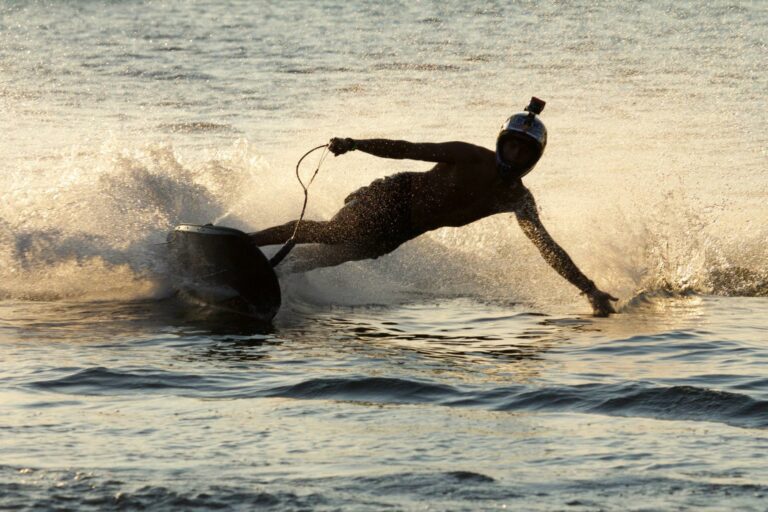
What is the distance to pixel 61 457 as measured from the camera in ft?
19.2

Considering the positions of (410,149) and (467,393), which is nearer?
(467,393)

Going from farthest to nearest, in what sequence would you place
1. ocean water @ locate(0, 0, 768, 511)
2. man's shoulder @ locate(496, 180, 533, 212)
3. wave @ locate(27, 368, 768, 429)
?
man's shoulder @ locate(496, 180, 533, 212)
wave @ locate(27, 368, 768, 429)
ocean water @ locate(0, 0, 768, 511)

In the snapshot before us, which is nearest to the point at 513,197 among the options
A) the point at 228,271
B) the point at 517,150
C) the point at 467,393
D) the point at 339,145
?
the point at 517,150

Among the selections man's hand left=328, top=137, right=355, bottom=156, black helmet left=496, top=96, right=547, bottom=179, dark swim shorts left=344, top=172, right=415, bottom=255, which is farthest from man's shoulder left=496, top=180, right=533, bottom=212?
man's hand left=328, top=137, right=355, bottom=156

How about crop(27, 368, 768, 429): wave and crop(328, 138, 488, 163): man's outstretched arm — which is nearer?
crop(27, 368, 768, 429): wave

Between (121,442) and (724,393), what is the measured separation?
3.26 meters

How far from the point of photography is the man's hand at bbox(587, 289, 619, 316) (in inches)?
397

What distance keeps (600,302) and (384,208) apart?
179cm

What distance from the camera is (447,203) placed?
9820mm

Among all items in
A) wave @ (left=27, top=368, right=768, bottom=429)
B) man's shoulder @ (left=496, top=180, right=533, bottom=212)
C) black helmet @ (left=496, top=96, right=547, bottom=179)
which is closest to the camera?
wave @ (left=27, top=368, right=768, bottom=429)

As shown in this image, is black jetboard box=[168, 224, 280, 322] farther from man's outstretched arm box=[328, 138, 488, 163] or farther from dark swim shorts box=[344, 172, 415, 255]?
man's outstretched arm box=[328, 138, 488, 163]

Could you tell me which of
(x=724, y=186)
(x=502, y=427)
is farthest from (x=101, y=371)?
(x=724, y=186)

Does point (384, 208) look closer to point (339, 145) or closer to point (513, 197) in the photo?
point (513, 197)

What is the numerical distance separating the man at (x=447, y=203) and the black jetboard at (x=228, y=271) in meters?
0.33
